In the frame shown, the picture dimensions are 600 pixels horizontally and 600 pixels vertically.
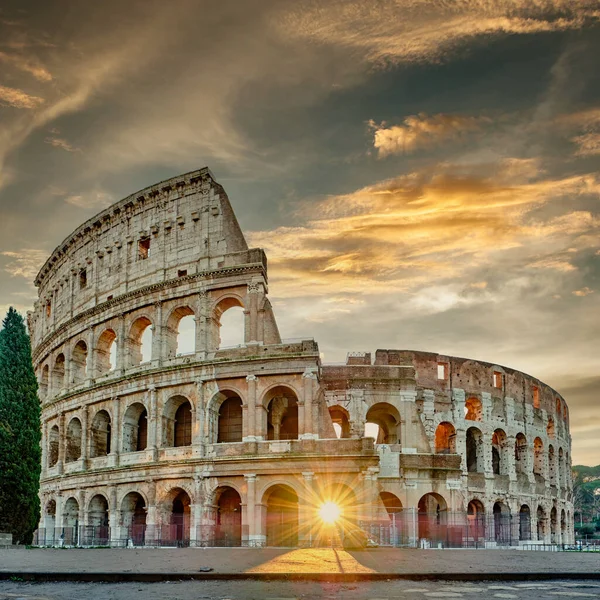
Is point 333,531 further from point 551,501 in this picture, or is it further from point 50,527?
point 551,501

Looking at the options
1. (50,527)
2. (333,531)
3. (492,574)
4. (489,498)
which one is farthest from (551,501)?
(492,574)

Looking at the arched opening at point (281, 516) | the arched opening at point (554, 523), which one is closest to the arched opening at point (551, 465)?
the arched opening at point (554, 523)

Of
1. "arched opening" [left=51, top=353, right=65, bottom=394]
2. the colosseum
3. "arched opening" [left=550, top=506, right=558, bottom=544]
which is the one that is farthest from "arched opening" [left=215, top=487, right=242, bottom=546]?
"arched opening" [left=550, top=506, right=558, bottom=544]

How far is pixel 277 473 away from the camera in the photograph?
3044cm

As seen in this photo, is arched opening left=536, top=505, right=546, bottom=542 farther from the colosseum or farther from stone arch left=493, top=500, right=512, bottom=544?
stone arch left=493, top=500, right=512, bottom=544

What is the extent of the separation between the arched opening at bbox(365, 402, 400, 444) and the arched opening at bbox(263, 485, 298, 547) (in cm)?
655

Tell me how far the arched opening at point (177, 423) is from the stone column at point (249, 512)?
4492mm

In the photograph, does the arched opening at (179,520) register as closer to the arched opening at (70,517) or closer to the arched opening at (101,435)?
the arched opening at (101,435)

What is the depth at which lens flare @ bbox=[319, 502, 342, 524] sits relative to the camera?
94.4 feet

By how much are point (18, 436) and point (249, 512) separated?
9.79m

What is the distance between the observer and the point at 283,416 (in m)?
33.6

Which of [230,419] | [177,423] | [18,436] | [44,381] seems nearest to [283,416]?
[230,419]

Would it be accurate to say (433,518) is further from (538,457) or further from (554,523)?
(554,523)

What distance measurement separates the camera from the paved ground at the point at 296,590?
1002 cm
